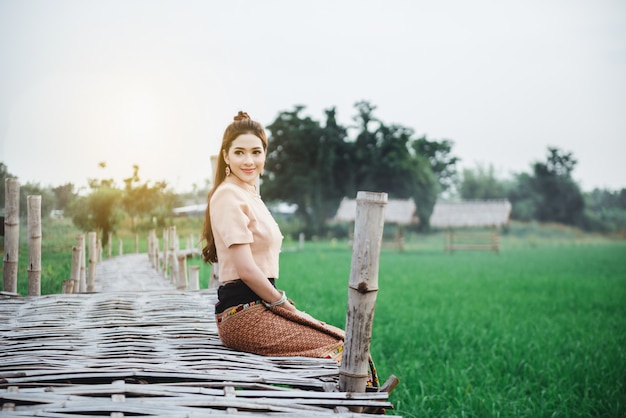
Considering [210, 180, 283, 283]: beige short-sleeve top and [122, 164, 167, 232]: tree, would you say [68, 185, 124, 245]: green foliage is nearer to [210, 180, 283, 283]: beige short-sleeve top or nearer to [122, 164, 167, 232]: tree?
[122, 164, 167, 232]: tree

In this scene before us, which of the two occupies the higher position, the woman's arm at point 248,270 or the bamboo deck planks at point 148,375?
the woman's arm at point 248,270

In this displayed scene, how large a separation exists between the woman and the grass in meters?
1.45

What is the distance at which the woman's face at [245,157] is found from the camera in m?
2.47

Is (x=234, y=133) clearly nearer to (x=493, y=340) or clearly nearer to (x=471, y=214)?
(x=493, y=340)

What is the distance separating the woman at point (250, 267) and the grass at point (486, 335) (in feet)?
4.74

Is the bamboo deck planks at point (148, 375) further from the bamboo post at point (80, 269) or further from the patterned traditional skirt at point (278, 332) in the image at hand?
the bamboo post at point (80, 269)

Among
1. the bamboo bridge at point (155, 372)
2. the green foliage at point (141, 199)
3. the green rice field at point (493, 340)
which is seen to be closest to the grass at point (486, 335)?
the green rice field at point (493, 340)

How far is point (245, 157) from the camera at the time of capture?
247 centimetres

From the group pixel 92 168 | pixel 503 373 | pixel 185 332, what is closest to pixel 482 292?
pixel 503 373

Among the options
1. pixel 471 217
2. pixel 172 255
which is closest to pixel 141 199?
pixel 172 255

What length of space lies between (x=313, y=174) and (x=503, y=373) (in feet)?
57.9

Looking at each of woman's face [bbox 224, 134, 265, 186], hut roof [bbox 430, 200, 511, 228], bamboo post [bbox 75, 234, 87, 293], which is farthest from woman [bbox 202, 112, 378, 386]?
hut roof [bbox 430, 200, 511, 228]

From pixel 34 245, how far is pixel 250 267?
2503mm

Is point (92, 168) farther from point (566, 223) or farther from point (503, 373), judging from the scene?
point (566, 223)
